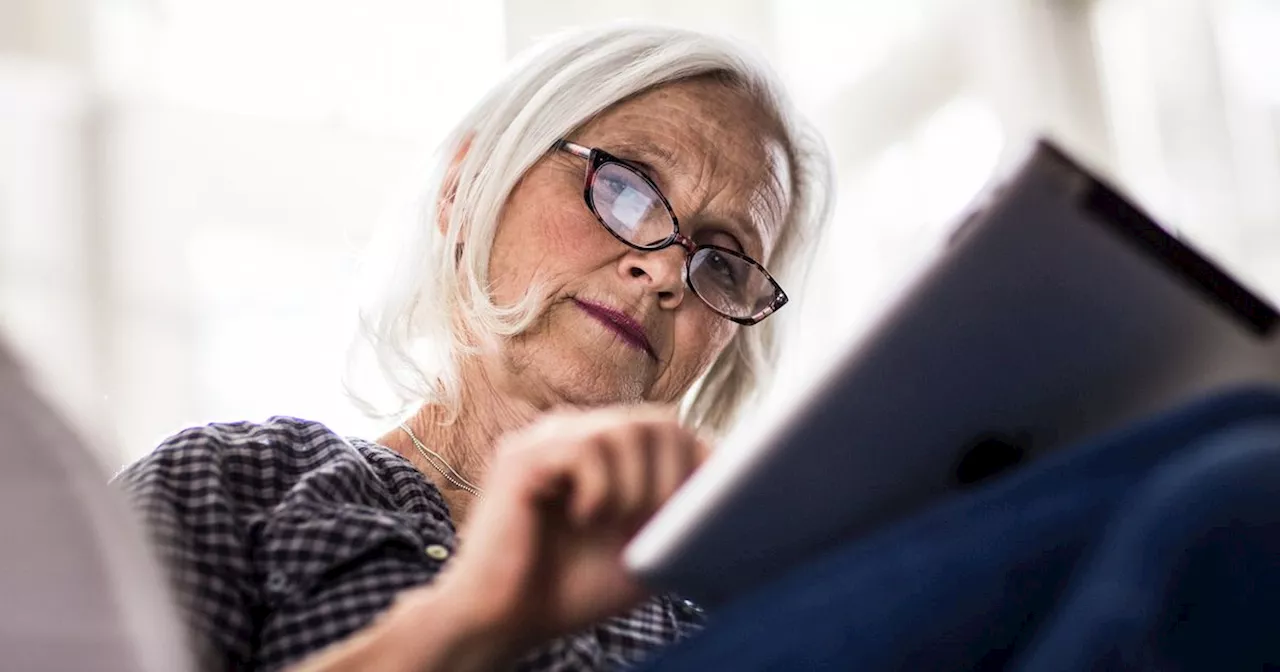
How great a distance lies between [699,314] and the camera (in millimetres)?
1150

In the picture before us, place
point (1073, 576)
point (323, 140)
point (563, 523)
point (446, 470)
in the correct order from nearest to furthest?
point (1073, 576)
point (563, 523)
point (446, 470)
point (323, 140)

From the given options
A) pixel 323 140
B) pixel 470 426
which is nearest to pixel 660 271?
pixel 470 426

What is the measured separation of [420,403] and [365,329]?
139 mm

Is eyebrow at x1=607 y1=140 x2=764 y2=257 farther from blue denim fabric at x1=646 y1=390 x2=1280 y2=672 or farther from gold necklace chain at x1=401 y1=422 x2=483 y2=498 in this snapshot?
blue denim fabric at x1=646 y1=390 x2=1280 y2=672

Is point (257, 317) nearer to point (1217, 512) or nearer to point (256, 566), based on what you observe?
point (256, 566)

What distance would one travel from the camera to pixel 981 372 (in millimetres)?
501

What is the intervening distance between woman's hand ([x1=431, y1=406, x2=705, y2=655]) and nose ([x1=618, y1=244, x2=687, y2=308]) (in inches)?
21.8

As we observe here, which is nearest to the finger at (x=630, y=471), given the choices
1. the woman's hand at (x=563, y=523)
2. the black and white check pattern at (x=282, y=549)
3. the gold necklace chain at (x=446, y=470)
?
the woman's hand at (x=563, y=523)

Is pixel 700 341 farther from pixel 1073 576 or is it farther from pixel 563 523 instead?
pixel 1073 576

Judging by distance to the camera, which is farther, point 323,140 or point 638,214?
point 323,140

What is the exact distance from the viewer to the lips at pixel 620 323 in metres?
1.06

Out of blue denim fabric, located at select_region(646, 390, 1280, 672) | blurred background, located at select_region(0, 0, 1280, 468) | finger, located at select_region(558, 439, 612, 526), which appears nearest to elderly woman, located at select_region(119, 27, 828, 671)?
finger, located at select_region(558, 439, 612, 526)

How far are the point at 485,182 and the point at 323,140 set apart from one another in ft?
3.95

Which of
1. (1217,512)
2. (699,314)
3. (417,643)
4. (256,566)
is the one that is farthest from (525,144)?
(1217,512)
